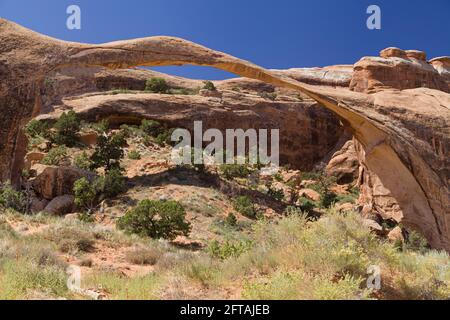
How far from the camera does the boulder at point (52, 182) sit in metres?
17.8

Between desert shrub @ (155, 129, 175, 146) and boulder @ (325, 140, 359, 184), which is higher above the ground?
desert shrub @ (155, 129, 175, 146)

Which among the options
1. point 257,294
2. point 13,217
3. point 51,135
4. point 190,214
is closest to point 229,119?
point 51,135

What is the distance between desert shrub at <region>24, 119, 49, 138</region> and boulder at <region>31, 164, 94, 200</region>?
652 centimetres

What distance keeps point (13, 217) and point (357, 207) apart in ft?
41.6

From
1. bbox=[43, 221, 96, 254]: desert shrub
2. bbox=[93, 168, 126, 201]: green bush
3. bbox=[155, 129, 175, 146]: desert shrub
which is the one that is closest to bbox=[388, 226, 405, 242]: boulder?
bbox=[43, 221, 96, 254]: desert shrub

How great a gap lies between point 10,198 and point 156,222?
4996 mm

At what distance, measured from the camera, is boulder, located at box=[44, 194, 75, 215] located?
16.5m

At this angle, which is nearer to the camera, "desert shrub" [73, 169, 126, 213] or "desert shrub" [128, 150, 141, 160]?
"desert shrub" [73, 169, 126, 213]

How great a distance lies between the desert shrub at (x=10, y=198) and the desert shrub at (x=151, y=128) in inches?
430

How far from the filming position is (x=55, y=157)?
67.0 ft

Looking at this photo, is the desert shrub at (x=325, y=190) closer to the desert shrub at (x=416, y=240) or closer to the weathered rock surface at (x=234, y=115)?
the weathered rock surface at (x=234, y=115)

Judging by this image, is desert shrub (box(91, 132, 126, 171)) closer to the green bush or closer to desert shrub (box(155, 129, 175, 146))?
the green bush

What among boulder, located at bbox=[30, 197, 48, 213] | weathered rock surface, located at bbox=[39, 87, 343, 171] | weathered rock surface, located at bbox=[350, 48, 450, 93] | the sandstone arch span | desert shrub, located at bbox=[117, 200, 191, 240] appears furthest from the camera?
weathered rock surface, located at bbox=[39, 87, 343, 171]

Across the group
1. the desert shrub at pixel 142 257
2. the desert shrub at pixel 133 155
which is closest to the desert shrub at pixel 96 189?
the desert shrub at pixel 133 155
